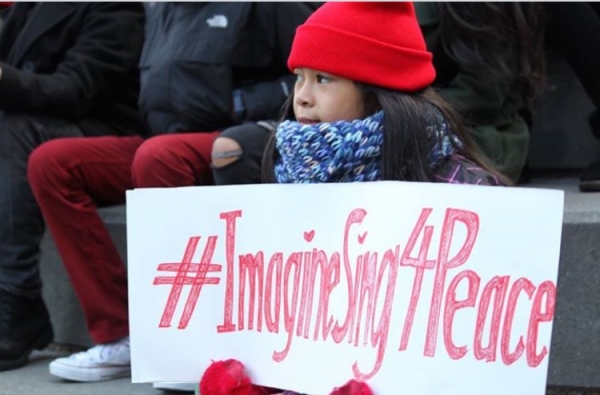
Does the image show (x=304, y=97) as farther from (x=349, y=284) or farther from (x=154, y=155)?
(x=154, y=155)

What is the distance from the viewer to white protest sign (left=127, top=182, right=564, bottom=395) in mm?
1989

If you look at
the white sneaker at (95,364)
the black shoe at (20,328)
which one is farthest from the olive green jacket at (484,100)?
the black shoe at (20,328)

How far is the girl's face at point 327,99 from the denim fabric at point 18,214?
1162mm

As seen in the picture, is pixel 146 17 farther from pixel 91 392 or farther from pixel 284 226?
pixel 284 226

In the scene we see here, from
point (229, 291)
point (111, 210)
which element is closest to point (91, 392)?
point (111, 210)

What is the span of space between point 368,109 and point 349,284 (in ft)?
1.41

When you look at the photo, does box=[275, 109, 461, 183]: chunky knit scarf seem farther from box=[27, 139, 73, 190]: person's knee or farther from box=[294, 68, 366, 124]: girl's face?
box=[27, 139, 73, 190]: person's knee

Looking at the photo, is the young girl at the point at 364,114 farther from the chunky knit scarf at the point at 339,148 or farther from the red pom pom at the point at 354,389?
the red pom pom at the point at 354,389

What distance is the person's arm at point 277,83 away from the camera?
3129 mm

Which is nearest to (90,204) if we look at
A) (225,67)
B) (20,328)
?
(20,328)

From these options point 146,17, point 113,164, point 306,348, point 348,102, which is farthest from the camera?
point 146,17

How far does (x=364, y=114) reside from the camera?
2383 mm

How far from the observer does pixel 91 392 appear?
3.02 meters

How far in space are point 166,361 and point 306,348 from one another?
0.34 meters
